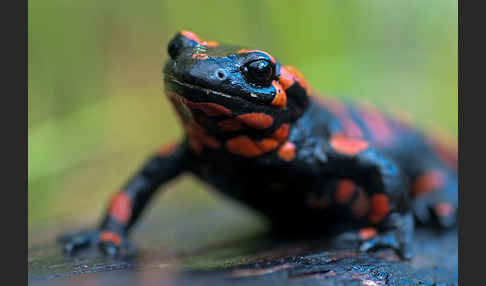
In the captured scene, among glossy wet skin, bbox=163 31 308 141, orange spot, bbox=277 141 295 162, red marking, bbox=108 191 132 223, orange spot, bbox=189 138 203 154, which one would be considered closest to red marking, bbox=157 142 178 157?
orange spot, bbox=189 138 203 154

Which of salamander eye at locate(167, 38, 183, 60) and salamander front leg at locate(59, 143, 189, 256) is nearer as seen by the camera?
salamander eye at locate(167, 38, 183, 60)

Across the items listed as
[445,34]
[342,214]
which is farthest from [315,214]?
[445,34]

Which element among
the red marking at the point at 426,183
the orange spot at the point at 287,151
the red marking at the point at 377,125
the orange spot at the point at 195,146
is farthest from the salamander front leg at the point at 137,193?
the red marking at the point at 426,183

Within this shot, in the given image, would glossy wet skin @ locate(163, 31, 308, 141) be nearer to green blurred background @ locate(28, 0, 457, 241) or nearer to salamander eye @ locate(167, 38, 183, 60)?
salamander eye @ locate(167, 38, 183, 60)

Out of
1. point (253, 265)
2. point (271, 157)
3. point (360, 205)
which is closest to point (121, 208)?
point (271, 157)

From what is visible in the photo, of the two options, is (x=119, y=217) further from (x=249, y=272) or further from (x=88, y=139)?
(x=88, y=139)

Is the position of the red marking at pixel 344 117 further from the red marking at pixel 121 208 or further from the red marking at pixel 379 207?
the red marking at pixel 121 208

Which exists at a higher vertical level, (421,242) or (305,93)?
(305,93)
